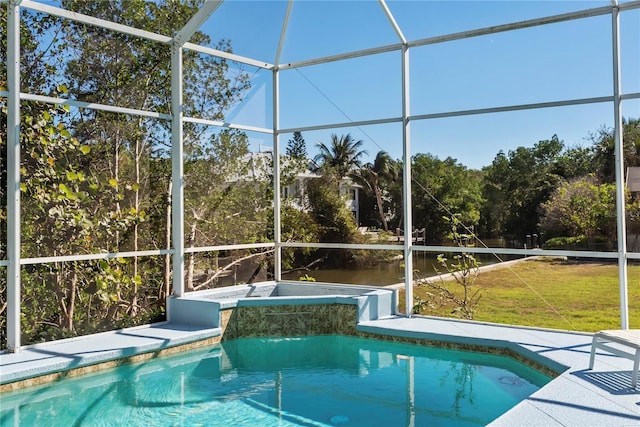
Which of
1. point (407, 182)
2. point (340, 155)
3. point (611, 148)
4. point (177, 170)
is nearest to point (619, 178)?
point (611, 148)

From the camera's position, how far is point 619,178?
6.40 m

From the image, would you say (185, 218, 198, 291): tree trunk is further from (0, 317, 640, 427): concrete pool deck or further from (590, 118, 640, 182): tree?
(590, 118, 640, 182): tree

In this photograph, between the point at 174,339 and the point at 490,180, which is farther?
the point at 490,180

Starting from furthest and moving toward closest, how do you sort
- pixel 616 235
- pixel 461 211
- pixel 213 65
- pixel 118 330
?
pixel 213 65, pixel 461 211, pixel 118 330, pixel 616 235

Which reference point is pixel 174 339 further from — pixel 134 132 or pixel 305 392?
pixel 134 132

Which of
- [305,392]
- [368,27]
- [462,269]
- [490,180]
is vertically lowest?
[305,392]

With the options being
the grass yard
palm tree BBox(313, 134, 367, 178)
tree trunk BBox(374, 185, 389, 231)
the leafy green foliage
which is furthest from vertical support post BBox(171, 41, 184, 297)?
the grass yard

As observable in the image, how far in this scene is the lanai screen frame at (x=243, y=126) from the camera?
6117 millimetres

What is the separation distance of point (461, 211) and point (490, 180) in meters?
0.59

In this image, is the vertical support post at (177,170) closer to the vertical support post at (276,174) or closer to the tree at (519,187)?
the vertical support post at (276,174)

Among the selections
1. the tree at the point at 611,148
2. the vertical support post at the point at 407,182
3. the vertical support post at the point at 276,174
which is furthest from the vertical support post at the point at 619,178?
the vertical support post at the point at 276,174

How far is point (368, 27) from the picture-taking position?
28.5 ft

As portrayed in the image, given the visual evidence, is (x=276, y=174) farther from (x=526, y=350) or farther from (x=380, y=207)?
(x=526, y=350)

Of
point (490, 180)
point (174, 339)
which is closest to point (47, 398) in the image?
point (174, 339)
